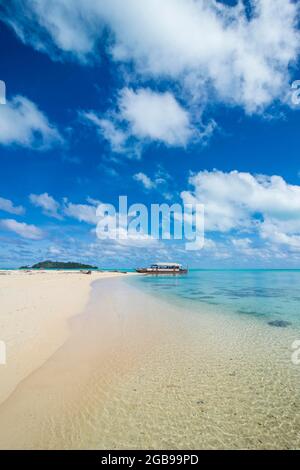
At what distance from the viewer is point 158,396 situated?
21.5 ft

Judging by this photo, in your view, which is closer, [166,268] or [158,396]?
[158,396]

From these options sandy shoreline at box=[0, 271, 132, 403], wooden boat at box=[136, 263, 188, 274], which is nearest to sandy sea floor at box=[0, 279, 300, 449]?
sandy shoreline at box=[0, 271, 132, 403]

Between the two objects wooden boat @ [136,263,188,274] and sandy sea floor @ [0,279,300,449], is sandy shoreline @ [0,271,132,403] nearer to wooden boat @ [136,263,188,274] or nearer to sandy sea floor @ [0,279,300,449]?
sandy sea floor @ [0,279,300,449]

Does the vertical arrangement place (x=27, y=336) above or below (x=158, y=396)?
above

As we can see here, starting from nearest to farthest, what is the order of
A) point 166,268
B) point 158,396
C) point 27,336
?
point 158,396, point 27,336, point 166,268

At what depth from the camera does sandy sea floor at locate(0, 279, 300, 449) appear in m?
4.89

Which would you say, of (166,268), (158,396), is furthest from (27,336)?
(166,268)

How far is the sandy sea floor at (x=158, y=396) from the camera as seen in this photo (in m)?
4.89

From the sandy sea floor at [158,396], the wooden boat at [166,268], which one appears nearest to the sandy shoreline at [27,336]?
the sandy sea floor at [158,396]

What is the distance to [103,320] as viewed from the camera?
15.7 m

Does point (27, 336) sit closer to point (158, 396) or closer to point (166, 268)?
point (158, 396)
